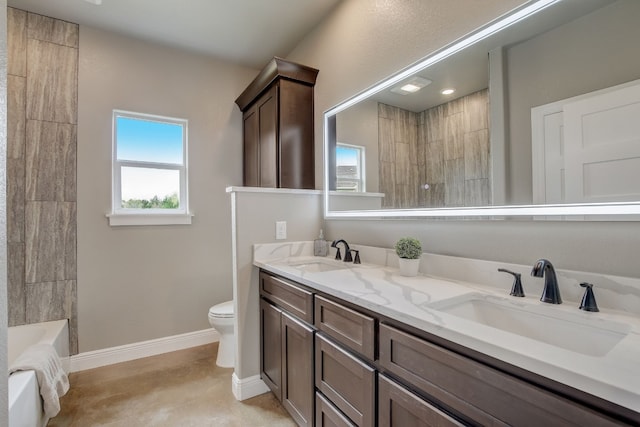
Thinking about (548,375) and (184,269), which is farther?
(184,269)

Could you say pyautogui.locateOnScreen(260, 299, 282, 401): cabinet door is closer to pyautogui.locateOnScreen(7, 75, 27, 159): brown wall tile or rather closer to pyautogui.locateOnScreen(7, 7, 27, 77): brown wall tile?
pyautogui.locateOnScreen(7, 75, 27, 159): brown wall tile

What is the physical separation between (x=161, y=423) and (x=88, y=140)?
221 cm

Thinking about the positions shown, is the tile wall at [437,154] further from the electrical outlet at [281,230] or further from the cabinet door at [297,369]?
the cabinet door at [297,369]

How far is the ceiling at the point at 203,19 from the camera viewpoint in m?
2.24

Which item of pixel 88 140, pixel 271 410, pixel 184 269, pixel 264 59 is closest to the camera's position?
pixel 271 410

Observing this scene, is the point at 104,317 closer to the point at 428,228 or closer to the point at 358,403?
the point at 358,403

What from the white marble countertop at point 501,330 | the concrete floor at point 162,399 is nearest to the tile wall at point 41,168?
the concrete floor at point 162,399

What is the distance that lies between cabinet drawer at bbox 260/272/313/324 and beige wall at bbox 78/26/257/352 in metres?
1.23

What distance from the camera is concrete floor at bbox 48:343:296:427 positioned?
1.81m

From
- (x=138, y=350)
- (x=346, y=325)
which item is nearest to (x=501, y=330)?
(x=346, y=325)

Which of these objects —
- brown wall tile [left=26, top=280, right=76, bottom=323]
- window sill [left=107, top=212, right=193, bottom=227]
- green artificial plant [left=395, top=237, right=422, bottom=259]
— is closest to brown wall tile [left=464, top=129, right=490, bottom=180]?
green artificial plant [left=395, top=237, right=422, bottom=259]

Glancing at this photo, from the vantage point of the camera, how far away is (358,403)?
45.1 inches

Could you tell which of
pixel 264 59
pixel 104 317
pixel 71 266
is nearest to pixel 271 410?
pixel 104 317

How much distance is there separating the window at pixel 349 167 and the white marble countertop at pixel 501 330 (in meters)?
0.69
